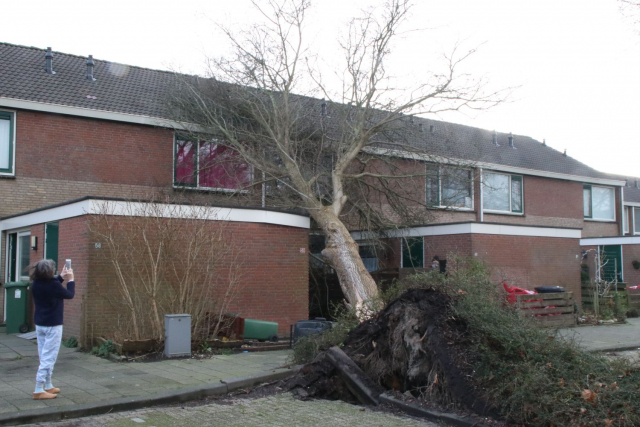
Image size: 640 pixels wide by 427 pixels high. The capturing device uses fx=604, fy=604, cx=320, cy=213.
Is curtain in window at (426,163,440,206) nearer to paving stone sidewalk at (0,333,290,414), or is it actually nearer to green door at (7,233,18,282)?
paving stone sidewalk at (0,333,290,414)

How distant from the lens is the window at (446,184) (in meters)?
16.8

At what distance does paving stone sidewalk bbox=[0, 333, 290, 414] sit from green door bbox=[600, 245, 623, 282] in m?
19.6

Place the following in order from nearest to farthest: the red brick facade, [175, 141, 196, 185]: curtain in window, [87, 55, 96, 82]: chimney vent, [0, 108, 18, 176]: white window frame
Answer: the red brick facade
[0, 108, 18, 176]: white window frame
[175, 141, 196, 185]: curtain in window
[87, 55, 96, 82]: chimney vent

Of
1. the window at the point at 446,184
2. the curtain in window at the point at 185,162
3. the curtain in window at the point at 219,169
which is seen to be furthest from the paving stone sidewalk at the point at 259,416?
the curtain in window at the point at 185,162

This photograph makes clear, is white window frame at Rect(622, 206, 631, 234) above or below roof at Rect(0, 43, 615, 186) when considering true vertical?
below

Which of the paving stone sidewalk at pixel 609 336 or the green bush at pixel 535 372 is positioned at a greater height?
the green bush at pixel 535 372

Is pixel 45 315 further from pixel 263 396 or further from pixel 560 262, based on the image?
pixel 560 262

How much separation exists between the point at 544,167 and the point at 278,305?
1940cm

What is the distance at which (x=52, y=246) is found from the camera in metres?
13.2

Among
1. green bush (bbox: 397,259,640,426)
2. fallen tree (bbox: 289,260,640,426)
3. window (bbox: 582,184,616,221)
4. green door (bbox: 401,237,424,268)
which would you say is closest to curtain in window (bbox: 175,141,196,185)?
green door (bbox: 401,237,424,268)

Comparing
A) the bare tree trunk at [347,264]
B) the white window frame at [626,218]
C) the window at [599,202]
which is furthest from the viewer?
the white window frame at [626,218]

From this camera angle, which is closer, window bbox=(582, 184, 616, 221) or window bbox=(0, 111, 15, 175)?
window bbox=(0, 111, 15, 175)

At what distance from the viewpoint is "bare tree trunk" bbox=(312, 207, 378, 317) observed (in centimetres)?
1384

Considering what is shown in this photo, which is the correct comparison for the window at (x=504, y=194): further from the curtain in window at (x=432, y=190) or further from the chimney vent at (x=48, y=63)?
the chimney vent at (x=48, y=63)
